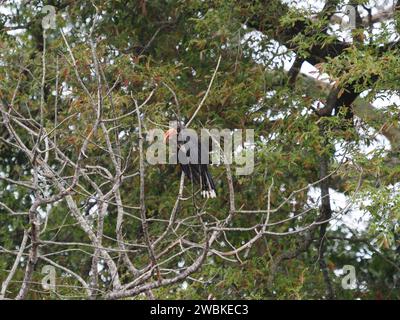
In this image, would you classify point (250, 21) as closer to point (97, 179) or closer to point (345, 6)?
point (345, 6)

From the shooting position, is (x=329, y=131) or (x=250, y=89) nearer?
(x=329, y=131)

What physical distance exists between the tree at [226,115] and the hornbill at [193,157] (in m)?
0.24

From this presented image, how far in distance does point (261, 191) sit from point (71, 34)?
1747 mm

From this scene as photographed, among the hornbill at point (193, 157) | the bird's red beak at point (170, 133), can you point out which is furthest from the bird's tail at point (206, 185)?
the bird's red beak at point (170, 133)

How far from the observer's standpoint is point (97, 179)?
7453 mm

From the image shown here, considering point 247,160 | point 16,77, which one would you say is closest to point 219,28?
point 247,160

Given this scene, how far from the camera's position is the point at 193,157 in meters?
6.36

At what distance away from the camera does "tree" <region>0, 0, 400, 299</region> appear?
21.9ft

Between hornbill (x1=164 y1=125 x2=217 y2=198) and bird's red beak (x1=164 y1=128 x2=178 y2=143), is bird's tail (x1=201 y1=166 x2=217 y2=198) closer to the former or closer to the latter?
hornbill (x1=164 y1=125 x2=217 y2=198)

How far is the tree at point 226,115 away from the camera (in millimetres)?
6676

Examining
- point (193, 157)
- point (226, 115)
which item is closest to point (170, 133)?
point (193, 157)

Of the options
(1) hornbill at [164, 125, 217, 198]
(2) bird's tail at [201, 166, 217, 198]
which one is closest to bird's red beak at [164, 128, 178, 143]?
(1) hornbill at [164, 125, 217, 198]

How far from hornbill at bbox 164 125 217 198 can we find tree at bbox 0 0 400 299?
0.24m

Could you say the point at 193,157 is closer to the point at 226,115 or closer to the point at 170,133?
the point at 170,133
